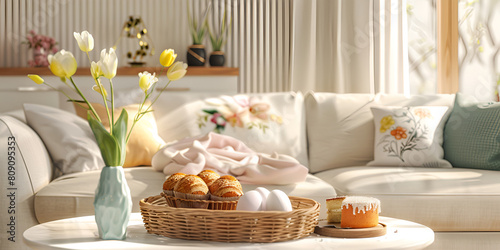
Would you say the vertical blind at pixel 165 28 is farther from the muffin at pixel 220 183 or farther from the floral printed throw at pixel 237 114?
the muffin at pixel 220 183

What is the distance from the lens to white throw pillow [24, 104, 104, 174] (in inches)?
99.0

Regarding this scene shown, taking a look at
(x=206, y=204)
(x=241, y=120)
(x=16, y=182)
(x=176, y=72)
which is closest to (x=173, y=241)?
(x=206, y=204)

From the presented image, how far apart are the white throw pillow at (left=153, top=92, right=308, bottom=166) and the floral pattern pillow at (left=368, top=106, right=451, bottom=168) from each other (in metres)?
0.38

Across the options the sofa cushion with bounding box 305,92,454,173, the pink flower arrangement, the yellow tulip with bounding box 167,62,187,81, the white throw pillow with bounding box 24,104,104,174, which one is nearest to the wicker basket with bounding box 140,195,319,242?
the yellow tulip with bounding box 167,62,187,81

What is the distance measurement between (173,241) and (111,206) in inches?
6.8

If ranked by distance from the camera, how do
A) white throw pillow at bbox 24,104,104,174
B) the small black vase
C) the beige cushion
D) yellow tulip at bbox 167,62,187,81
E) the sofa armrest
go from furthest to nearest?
the small black vase → the beige cushion → white throw pillow at bbox 24,104,104,174 → the sofa armrest → yellow tulip at bbox 167,62,187,81

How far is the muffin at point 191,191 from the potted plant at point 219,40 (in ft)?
9.53

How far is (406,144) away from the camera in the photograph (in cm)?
283

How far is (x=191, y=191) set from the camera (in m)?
1.51

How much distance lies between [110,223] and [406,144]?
1758 mm

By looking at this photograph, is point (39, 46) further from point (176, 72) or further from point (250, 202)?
point (250, 202)

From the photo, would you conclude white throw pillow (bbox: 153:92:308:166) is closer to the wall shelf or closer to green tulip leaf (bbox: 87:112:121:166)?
the wall shelf

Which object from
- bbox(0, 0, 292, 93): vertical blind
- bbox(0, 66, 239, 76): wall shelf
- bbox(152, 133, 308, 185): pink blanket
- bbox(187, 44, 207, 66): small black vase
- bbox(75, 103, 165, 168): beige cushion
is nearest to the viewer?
bbox(152, 133, 308, 185): pink blanket

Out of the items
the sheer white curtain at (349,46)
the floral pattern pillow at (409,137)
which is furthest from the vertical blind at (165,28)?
the floral pattern pillow at (409,137)
